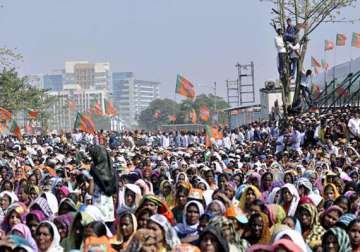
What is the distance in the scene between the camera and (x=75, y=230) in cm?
905

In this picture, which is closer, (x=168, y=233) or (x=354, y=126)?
(x=168, y=233)

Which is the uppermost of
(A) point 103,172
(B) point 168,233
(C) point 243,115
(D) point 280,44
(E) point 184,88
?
(D) point 280,44

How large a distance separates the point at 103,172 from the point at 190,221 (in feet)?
7.09

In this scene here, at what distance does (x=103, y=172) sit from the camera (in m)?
11.8

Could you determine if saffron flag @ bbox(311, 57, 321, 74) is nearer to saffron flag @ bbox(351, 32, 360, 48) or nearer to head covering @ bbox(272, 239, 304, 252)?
Answer: saffron flag @ bbox(351, 32, 360, 48)

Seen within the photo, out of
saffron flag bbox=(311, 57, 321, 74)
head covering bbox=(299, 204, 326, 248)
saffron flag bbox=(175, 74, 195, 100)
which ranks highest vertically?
saffron flag bbox=(311, 57, 321, 74)

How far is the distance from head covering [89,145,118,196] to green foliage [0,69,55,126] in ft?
155

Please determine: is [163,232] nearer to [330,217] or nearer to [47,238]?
[47,238]

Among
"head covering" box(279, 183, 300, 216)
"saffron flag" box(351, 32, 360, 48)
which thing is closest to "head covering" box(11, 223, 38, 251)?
"head covering" box(279, 183, 300, 216)

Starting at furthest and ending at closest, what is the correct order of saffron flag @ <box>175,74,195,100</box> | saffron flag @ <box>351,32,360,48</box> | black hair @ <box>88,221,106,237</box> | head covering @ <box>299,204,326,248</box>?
saffron flag @ <box>351,32,360,48</box> < saffron flag @ <box>175,74,195,100</box> < head covering @ <box>299,204,326,248</box> < black hair @ <box>88,221,106,237</box>

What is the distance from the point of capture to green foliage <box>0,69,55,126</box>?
60.1 m

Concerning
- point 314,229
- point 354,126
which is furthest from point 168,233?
point 354,126

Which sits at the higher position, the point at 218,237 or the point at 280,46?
Result: the point at 280,46

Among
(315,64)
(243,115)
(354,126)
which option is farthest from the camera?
(315,64)
